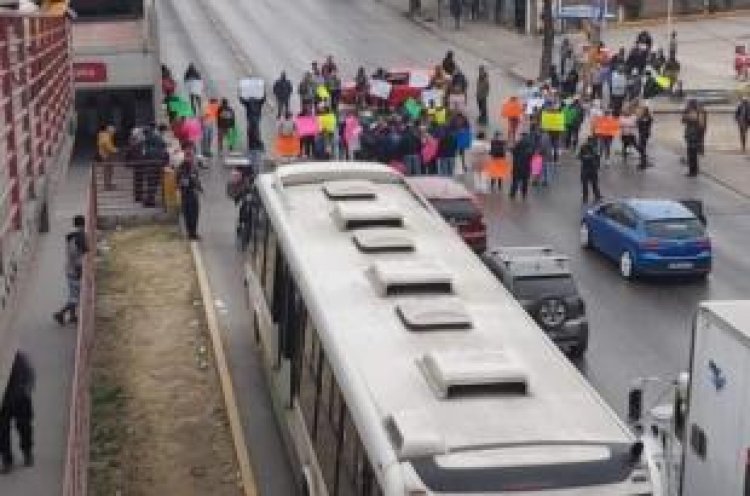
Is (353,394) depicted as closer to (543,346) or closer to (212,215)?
(543,346)

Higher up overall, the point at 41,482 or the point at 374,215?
the point at 374,215

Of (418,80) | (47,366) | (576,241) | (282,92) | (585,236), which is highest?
(418,80)

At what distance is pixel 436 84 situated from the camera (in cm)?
3831

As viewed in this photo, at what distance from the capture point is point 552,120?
110 ft

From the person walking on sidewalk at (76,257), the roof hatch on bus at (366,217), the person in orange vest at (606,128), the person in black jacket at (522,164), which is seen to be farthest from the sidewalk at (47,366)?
the person in orange vest at (606,128)

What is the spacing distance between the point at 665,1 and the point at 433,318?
50989 millimetres

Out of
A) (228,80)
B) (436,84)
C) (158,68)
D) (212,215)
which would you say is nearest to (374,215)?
(212,215)

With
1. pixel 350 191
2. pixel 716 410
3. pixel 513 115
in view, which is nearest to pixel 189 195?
pixel 350 191

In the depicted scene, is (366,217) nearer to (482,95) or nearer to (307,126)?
(307,126)

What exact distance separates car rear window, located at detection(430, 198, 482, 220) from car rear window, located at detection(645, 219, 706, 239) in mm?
2922

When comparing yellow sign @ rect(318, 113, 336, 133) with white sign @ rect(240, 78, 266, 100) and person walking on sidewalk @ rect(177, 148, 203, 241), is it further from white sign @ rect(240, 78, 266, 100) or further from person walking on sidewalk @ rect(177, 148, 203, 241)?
person walking on sidewalk @ rect(177, 148, 203, 241)

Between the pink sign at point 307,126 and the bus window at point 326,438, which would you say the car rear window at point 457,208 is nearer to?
the pink sign at point 307,126

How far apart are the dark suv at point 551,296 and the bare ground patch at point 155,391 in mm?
4367

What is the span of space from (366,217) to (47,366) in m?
5.94
